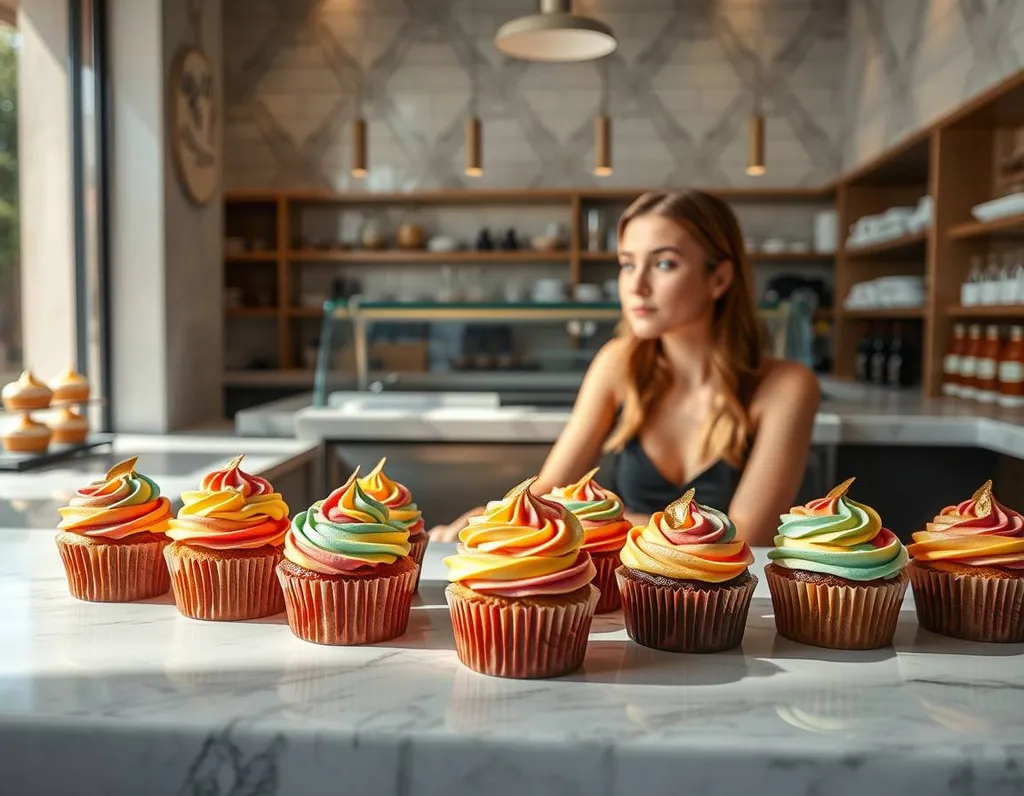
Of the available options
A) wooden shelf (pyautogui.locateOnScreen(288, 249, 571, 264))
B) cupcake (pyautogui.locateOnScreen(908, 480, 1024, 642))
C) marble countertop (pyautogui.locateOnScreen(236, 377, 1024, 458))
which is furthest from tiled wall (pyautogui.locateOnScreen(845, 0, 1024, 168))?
cupcake (pyautogui.locateOnScreen(908, 480, 1024, 642))

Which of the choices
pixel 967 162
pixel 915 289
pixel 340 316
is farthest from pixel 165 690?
pixel 915 289

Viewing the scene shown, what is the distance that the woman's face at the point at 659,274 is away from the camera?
2010 mm

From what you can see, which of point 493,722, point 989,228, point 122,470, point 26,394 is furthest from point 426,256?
point 493,722

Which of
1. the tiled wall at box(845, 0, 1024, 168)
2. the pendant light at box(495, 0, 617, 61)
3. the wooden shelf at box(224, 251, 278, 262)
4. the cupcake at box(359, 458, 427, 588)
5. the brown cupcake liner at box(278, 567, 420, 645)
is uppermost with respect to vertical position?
the tiled wall at box(845, 0, 1024, 168)

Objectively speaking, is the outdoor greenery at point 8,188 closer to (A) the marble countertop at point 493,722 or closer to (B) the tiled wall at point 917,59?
(A) the marble countertop at point 493,722

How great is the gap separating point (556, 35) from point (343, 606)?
2846mm

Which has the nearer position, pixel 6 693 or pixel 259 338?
pixel 6 693

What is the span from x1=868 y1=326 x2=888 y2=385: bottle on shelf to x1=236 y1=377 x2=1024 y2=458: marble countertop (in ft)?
5.08

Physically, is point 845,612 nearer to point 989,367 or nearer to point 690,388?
point 690,388

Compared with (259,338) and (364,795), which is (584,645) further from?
(259,338)

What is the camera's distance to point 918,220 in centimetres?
421

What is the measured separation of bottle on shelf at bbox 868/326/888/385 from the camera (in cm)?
472

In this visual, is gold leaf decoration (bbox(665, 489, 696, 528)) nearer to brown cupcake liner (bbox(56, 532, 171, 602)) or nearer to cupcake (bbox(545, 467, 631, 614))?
cupcake (bbox(545, 467, 631, 614))

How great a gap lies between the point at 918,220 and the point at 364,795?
13.2 feet
